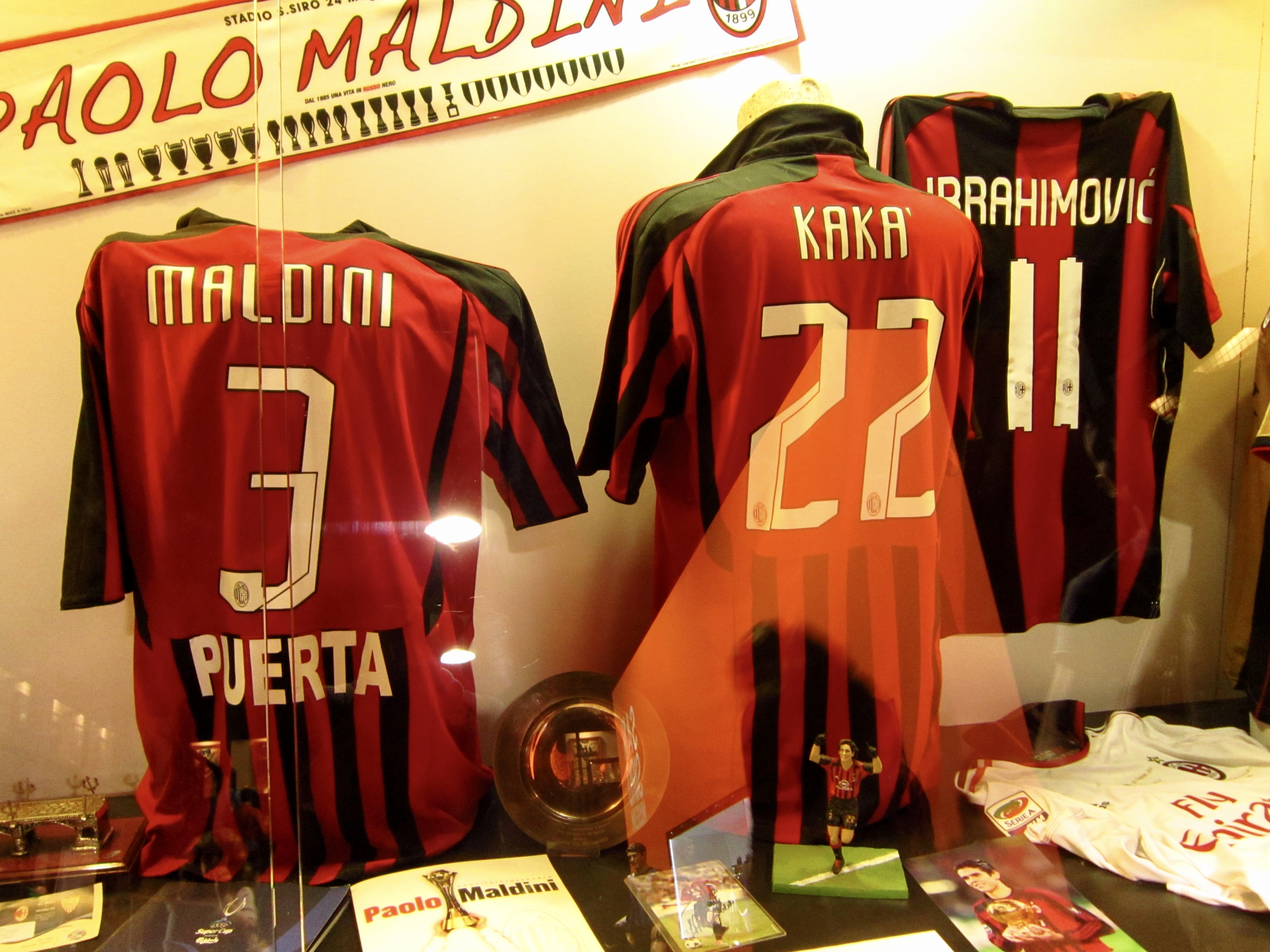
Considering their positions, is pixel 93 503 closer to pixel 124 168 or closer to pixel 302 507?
pixel 302 507

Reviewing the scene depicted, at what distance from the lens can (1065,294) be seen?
1362 millimetres

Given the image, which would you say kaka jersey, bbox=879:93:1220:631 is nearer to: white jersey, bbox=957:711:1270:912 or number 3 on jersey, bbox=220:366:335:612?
white jersey, bbox=957:711:1270:912

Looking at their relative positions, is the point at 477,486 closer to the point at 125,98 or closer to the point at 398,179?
the point at 398,179

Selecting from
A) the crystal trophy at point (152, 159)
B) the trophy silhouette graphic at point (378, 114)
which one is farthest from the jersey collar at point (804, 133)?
the crystal trophy at point (152, 159)

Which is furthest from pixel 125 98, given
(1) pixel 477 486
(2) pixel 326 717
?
(2) pixel 326 717

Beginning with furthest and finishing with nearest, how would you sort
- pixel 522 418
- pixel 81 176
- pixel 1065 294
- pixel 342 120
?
1. pixel 1065 294
2. pixel 522 418
3. pixel 342 120
4. pixel 81 176

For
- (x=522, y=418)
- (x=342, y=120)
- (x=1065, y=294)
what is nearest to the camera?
(x=342, y=120)

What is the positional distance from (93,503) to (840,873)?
1034 mm

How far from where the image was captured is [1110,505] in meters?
1.41

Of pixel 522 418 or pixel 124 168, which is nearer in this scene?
pixel 124 168

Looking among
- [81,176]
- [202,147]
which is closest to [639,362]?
[202,147]

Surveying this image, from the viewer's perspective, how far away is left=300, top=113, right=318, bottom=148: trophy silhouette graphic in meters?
1.12

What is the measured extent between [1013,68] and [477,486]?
100cm

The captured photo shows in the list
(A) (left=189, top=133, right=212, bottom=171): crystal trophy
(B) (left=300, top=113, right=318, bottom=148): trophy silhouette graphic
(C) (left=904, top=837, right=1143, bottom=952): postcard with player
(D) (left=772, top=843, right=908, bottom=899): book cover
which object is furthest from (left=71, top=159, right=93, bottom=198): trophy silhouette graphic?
(C) (left=904, top=837, right=1143, bottom=952): postcard with player
